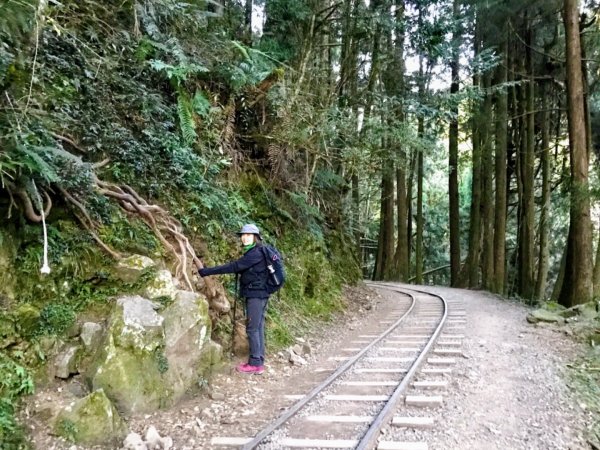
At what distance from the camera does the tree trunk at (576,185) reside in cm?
1146

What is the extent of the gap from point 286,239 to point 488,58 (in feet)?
34.9

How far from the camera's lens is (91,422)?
4332 millimetres

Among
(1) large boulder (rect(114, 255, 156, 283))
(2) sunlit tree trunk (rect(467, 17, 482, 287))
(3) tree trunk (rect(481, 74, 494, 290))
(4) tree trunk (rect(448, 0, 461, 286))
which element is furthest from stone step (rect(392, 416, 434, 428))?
(2) sunlit tree trunk (rect(467, 17, 482, 287))

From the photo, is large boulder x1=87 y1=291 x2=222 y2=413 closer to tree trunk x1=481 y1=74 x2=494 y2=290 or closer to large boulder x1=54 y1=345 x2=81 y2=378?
large boulder x1=54 y1=345 x2=81 y2=378

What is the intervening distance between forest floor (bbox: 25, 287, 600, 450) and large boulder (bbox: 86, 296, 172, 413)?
0.19 metres

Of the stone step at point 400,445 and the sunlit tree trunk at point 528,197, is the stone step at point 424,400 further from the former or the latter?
the sunlit tree trunk at point 528,197

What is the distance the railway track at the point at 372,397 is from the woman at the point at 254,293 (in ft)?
3.34

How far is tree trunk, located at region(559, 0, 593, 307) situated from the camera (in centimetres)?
1146

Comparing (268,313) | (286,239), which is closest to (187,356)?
(268,313)

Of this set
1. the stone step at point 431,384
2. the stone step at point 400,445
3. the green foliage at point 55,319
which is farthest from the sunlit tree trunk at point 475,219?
the green foliage at point 55,319

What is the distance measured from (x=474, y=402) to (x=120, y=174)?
17.4 ft

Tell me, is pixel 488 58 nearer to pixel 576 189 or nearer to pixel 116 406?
pixel 576 189

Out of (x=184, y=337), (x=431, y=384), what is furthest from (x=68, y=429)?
(x=431, y=384)

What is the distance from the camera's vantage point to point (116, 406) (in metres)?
4.79
